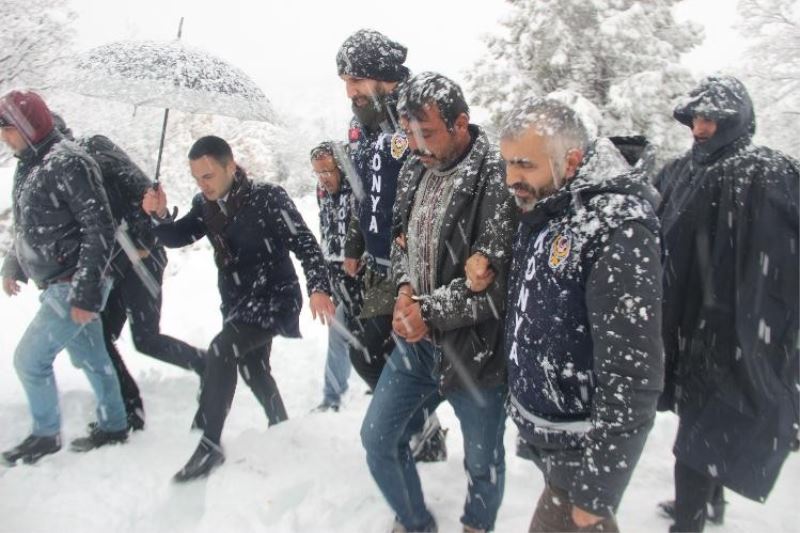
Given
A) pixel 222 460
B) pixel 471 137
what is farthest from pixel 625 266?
pixel 222 460

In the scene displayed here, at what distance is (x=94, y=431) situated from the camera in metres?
3.88

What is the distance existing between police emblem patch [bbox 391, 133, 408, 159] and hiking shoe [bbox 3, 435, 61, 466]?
2943mm

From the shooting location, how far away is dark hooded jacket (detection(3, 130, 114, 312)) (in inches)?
135

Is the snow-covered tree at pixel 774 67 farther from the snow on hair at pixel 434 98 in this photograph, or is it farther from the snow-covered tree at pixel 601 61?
the snow on hair at pixel 434 98

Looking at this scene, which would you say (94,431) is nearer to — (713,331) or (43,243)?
(43,243)

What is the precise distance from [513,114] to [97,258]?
9.08ft

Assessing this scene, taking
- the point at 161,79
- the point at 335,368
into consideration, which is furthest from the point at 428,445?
the point at 161,79

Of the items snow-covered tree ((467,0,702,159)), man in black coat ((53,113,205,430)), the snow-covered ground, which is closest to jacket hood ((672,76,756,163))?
the snow-covered ground

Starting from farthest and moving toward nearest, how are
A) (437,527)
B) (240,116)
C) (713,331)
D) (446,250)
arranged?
(240,116) → (437,527) → (713,331) → (446,250)

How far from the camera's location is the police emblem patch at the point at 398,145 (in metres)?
2.97

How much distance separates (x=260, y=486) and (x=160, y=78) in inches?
100

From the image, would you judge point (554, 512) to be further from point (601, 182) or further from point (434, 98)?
point (434, 98)

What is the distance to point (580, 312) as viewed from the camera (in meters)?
1.75

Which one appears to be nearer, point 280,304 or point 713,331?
point 713,331
